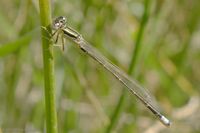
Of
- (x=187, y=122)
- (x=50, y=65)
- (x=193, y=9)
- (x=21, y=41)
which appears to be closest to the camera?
(x=50, y=65)

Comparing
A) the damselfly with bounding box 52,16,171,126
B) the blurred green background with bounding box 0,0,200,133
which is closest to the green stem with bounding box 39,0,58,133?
the damselfly with bounding box 52,16,171,126

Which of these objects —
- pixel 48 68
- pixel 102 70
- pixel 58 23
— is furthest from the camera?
pixel 102 70

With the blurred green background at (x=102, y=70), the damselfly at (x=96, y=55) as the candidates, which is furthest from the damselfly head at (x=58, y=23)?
the blurred green background at (x=102, y=70)

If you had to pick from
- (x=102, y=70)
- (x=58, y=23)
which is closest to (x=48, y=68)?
(x=58, y=23)

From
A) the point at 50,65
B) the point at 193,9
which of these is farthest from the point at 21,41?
the point at 193,9

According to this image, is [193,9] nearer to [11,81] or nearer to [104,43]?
[104,43]

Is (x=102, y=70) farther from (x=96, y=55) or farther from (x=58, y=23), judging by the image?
(x=58, y=23)
